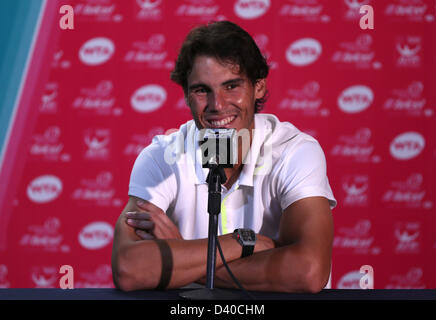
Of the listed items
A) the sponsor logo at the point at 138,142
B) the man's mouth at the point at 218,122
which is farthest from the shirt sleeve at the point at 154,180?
the sponsor logo at the point at 138,142

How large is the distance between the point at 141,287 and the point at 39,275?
275 cm

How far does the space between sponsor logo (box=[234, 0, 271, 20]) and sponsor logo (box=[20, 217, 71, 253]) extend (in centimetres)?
225

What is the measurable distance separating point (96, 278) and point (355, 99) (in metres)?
2.52

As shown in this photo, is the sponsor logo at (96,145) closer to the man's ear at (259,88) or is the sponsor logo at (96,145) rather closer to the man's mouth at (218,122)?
the man's ear at (259,88)

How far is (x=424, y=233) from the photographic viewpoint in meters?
3.78

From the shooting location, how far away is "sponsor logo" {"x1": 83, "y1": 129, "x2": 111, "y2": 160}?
12.8ft

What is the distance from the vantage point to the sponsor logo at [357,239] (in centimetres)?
377

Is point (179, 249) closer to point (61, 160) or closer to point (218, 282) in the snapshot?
point (218, 282)

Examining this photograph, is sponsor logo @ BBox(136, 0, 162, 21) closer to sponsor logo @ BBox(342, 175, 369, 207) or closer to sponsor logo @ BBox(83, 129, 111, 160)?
sponsor logo @ BBox(83, 129, 111, 160)

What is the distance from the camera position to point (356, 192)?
379 cm

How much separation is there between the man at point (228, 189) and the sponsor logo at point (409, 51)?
7.03 ft

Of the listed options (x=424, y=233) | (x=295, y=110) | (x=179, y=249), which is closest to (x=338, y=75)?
(x=295, y=110)

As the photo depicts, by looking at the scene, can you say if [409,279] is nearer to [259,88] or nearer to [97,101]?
[259,88]
